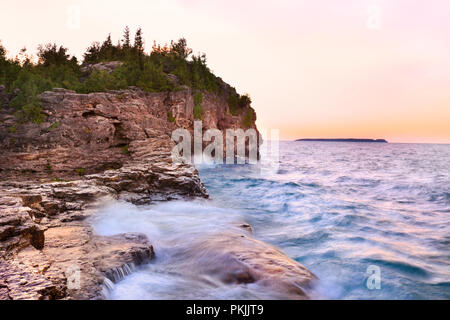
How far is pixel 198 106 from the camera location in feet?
122

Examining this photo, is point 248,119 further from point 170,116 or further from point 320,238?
point 320,238

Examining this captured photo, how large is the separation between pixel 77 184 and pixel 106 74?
1678 cm

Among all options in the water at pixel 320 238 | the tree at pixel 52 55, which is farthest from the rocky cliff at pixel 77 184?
the tree at pixel 52 55

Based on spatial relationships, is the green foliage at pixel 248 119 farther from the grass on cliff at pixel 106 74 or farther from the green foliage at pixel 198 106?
the green foliage at pixel 198 106

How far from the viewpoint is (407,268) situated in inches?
287

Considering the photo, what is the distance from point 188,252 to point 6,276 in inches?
146

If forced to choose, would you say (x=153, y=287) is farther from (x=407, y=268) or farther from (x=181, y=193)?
(x=181, y=193)

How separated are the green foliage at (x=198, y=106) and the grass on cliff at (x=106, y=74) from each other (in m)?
0.18

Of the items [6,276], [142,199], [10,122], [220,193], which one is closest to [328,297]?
[6,276]

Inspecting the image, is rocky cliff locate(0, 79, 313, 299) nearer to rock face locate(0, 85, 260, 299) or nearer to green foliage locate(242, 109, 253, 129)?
rock face locate(0, 85, 260, 299)

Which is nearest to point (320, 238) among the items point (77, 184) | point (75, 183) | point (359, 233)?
point (359, 233)

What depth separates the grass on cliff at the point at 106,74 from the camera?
1886cm

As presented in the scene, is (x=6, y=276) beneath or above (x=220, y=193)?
above
